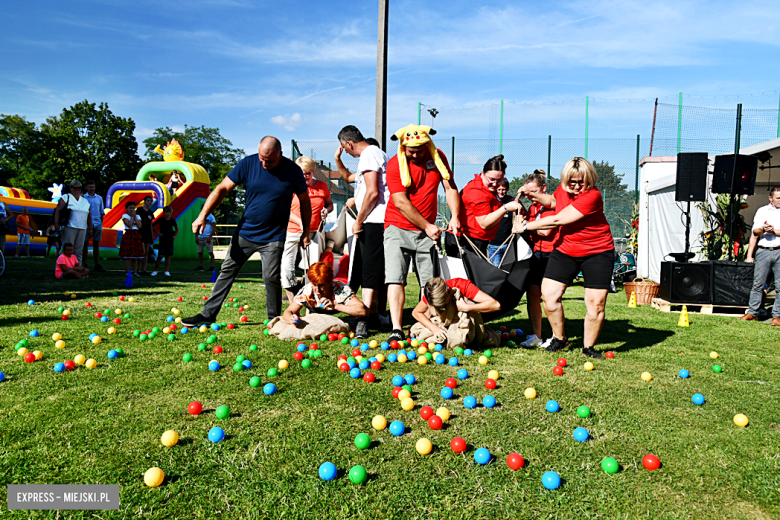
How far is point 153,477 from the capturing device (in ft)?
6.98

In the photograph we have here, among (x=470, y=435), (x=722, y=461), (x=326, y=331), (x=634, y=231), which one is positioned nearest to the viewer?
(x=722, y=461)

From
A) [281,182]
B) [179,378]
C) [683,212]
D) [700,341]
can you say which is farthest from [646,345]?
[683,212]

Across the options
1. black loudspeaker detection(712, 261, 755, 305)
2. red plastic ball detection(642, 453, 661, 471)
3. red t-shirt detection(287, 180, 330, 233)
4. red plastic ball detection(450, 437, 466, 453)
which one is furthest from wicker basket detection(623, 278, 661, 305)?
red plastic ball detection(450, 437, 466, 453)

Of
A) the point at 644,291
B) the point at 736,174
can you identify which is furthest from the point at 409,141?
the point at 736,174

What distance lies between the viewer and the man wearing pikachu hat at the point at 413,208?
4586 mm

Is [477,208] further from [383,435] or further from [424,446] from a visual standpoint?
[424,446]

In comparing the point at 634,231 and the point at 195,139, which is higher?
the point at 195,139

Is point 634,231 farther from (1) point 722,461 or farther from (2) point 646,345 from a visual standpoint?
(1) point 722,461

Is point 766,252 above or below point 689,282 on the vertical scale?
above

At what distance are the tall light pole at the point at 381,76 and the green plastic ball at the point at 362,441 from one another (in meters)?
5.94

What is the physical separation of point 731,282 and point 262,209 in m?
7.54

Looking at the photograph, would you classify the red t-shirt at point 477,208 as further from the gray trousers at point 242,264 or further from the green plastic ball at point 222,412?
the green plastic ball at point 222,412

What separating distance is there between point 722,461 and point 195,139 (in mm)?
62178

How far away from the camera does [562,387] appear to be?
3.61 meters
